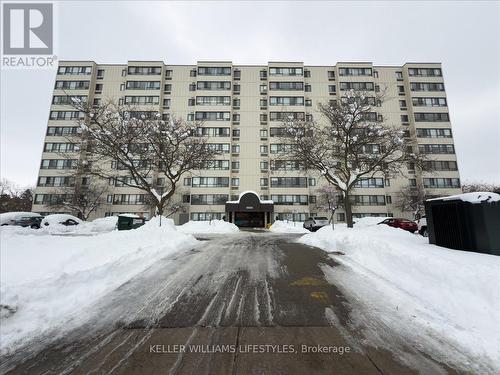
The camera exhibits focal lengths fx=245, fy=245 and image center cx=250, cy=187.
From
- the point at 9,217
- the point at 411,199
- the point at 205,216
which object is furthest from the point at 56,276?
the point at 411,199

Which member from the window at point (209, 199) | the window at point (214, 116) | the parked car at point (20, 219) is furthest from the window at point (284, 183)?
the parked car at point (20, 219)

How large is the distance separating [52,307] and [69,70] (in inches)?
2720

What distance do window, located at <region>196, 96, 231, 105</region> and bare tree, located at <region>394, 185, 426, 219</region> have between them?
39287 mm

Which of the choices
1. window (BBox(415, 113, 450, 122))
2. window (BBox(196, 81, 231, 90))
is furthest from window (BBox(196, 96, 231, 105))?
window (BBox(415, 113, 450, 122))

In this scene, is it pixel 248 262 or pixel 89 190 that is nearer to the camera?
pixel 248 262

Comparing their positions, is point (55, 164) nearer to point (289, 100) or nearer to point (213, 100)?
point (213, 100)

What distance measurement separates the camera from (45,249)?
283 inches

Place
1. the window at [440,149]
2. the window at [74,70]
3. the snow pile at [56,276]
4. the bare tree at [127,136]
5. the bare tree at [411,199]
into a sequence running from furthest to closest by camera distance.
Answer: the window at [74,70]
the window at [440,149]
the bare tree at [411,199]
the bare tree at [127,136]
the snow pile at [56,276]

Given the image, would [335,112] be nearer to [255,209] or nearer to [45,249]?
[45,249]

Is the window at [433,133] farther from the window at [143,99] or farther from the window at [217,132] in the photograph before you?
the window at [143,99]

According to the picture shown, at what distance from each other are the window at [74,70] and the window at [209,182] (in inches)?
1403

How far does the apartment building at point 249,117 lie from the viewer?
47.9 m

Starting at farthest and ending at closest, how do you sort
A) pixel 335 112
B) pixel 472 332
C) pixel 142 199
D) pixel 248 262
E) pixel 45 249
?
pixel 142 199 < pixel 335 112 < pixel 248 262 < pixel 45 249 < pixel 472 332

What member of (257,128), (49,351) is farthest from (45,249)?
(257,128)
